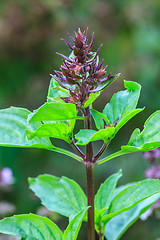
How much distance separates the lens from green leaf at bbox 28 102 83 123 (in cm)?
38

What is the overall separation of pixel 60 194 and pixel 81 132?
0.57 feet

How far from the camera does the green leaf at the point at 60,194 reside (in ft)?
1.71

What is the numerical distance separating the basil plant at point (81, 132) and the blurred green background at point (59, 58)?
0.97 m

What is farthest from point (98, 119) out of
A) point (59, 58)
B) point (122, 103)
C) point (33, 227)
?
point (59, 58)

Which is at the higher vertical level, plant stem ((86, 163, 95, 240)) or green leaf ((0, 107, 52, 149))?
green leaf ((0, 107, 52, 149))

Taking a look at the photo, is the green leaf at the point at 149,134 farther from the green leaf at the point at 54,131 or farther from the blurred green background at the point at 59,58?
the blurred green background at the point at 59,58

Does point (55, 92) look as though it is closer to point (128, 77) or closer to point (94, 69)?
point (94, 69)

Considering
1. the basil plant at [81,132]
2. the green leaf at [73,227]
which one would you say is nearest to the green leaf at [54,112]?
the basil plant at [81,132]

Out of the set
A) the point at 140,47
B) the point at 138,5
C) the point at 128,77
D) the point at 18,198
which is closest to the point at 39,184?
the point at 18,198

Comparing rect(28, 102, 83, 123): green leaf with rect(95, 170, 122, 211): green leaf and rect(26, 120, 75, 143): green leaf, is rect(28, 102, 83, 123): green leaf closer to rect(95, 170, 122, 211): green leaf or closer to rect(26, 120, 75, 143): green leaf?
rect(26, 120, 75, 143): green leaf

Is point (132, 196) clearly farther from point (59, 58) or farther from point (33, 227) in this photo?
point (59, 58)

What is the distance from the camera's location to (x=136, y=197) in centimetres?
47

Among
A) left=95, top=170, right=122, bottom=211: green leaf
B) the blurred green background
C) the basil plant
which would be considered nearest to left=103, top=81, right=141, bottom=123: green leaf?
the basil plant

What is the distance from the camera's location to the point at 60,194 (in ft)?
1.78
